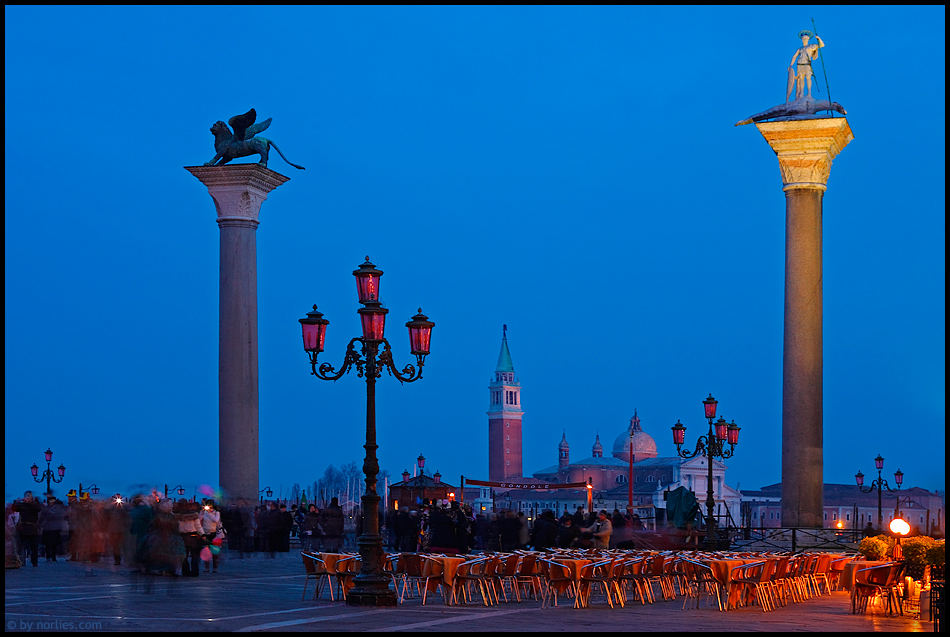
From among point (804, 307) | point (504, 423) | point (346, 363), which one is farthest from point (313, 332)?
point (504, 423)

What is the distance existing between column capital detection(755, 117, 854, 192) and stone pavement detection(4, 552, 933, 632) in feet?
27.2

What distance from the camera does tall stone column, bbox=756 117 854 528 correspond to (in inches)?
925

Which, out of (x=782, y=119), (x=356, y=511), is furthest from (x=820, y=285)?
(x=356, y=511)

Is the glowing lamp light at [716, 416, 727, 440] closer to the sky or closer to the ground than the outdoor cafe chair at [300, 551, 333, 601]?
closer to the sky

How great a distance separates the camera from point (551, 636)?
471 inches

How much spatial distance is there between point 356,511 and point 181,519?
65.6 feet

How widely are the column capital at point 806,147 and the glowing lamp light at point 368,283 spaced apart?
1094 cm

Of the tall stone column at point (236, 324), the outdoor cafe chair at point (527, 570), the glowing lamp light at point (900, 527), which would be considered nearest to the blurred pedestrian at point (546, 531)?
the outdoor cafe chair at point (527, 570)

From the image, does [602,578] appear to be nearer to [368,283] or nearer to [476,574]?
[476,574]

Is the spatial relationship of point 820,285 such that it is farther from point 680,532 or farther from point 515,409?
point 515,409

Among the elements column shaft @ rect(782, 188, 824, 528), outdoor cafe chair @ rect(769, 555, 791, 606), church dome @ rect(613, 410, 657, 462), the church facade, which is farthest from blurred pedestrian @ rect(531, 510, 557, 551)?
church dome @ rect(613, 410, 657, 462)

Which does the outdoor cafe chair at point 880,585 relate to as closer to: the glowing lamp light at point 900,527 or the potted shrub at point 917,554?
the glowing lamp light at point 900,527

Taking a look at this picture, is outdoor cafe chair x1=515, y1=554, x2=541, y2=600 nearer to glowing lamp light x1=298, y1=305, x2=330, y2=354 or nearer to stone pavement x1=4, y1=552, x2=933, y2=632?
stone pavement x1=4, y1=552, x2=933, y2=632

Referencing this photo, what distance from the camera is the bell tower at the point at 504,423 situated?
438 feet
